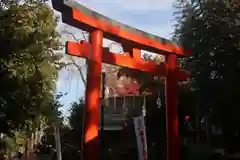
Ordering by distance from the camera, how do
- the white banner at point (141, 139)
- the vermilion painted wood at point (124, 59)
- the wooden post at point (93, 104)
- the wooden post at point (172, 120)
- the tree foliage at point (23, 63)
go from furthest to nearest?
the tree foliage at point (23, 63) < the wooden post at point (172, 120) < the white banner at point (141, 139) < the vermilion painted wood at point (124, 59) < the wooden post at point (93, 104)

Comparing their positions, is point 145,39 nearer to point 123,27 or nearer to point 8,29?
point 123,27

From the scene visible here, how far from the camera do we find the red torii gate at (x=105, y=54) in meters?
11.1

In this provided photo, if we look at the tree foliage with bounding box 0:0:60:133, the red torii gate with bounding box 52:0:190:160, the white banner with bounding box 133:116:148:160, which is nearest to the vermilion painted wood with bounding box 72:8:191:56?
the red torii gate with bounding box 52:0:190:160

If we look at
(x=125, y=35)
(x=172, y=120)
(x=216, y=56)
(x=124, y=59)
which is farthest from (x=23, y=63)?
(x=216, y=56)

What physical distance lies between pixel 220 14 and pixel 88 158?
9.53 meters

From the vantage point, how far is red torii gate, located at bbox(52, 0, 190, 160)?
1114 centimetres

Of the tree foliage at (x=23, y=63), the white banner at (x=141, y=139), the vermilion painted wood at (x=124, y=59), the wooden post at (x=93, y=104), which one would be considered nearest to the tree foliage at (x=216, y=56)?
the vermilion painted wood at (x=124, y=59)

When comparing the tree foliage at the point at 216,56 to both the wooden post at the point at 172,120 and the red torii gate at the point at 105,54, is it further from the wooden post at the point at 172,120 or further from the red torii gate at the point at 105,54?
the wooden post at the point at 172,120

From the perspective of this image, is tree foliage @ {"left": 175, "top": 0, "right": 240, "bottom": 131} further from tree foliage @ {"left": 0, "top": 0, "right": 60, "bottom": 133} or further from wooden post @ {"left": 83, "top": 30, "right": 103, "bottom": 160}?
wooden post @ {"left": 83, "top": 30, "right": 103, "bottom": 160}

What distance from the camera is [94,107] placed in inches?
443

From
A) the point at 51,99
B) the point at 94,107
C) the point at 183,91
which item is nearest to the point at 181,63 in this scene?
the point at 183,91

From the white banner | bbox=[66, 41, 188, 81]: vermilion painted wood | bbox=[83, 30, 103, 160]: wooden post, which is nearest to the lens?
A: bbox=[83, 30, 103, 160]: wooden post

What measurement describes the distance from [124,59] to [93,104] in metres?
2.65

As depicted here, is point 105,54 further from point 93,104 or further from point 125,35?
point 93,104
